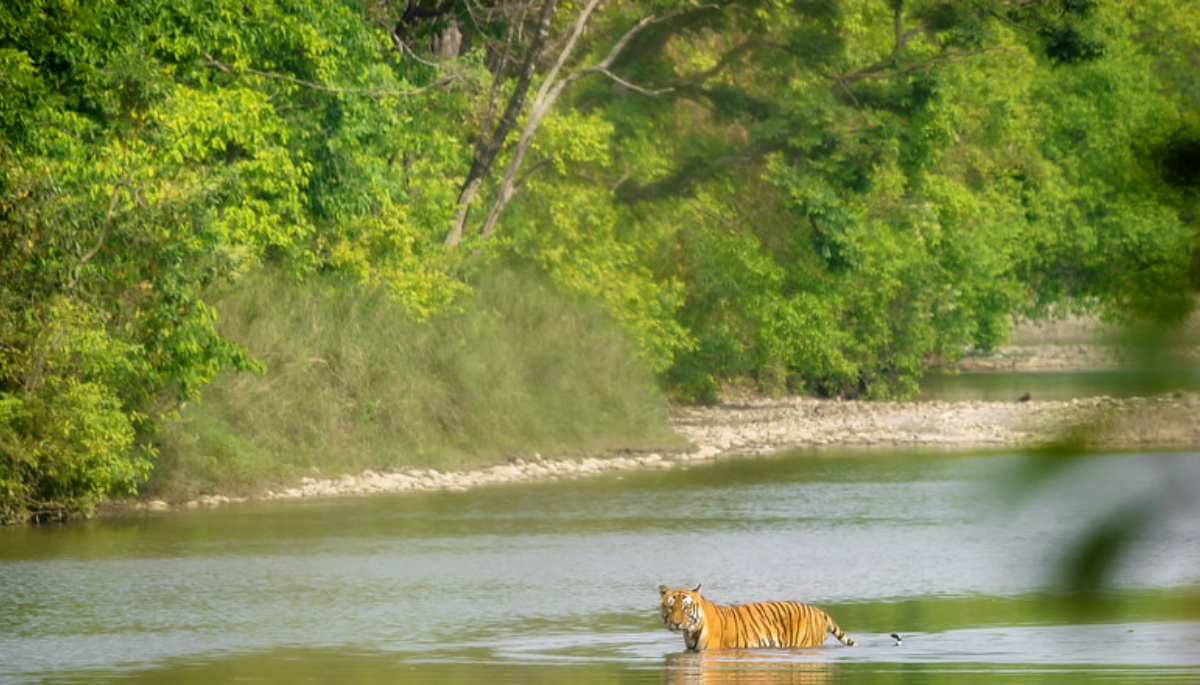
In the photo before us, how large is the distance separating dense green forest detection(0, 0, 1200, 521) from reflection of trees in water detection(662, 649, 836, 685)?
4.08 meters

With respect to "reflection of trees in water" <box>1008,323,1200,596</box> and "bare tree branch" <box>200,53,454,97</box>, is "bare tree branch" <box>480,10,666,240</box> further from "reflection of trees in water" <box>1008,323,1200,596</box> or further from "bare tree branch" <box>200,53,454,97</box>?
"reflection of trees in water" <box>1008,323,1200,596</box>

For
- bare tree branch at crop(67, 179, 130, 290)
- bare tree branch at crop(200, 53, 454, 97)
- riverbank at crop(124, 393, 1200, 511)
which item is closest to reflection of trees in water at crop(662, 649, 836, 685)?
riverbank at crop(124, 393, 1200, 511)

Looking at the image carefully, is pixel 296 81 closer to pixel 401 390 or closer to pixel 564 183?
pixel 401 390

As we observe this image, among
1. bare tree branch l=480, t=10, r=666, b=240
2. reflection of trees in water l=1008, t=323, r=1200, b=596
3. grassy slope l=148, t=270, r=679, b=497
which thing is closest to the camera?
reflection of trees in water l=1008, t=323, r=1200, b=596

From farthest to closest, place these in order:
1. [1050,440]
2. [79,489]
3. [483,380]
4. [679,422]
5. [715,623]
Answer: [679,422]
[483,380]
[79,489]
[715,623]
[1050,440]

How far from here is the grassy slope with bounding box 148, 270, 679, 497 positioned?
27.7 m

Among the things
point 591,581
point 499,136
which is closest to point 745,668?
point 591,581

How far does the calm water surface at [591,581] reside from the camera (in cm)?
152

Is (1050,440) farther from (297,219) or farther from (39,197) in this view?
(297,219)

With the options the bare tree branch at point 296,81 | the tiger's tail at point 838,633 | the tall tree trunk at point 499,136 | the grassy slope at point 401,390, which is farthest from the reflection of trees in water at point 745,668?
the tall tree trunk at point 499,136

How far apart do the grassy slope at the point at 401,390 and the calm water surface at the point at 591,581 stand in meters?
1.56

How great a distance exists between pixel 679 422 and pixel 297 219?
17.6 metres

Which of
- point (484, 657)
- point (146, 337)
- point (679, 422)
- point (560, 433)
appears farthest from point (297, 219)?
point (679, 422)

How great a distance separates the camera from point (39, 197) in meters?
20.3
